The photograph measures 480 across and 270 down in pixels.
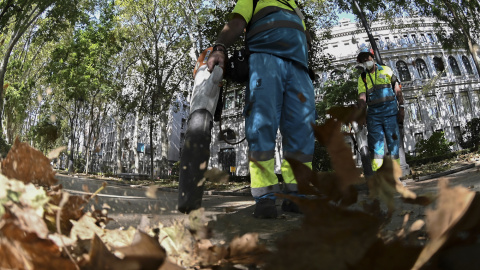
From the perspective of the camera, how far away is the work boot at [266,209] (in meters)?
1.74

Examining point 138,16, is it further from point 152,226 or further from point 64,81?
point 152,226

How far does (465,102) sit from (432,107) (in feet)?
12.3

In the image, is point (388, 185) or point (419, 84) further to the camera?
point (419, 84)

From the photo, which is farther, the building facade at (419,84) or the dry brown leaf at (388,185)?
the building facade at (419,84)

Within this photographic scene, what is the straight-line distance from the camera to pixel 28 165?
683 millimetres

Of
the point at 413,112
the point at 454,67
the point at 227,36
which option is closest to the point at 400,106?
the point at 227,36

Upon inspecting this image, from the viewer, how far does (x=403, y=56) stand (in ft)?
114

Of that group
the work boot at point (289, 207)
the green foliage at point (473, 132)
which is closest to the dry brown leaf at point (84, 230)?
the work boot at point (289, 207)

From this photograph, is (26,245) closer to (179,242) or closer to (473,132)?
(179,242)

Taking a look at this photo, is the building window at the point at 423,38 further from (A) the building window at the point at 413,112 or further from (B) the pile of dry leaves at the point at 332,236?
(B) the pile of dry leaves at the point at 332,236

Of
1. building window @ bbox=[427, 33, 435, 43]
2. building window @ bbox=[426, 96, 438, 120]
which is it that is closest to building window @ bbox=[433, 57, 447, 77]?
building window @ bbox=[427, 33, 435, 43]

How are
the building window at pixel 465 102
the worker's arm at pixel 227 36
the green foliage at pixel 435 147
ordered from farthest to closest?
the building window at pixel 465 102, the green foliage at pixel 435 147, the worker's arm at pixel 227 36

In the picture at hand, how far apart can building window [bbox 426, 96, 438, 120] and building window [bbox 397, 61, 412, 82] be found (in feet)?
10.5

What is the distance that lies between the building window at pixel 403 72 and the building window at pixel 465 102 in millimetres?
5614
